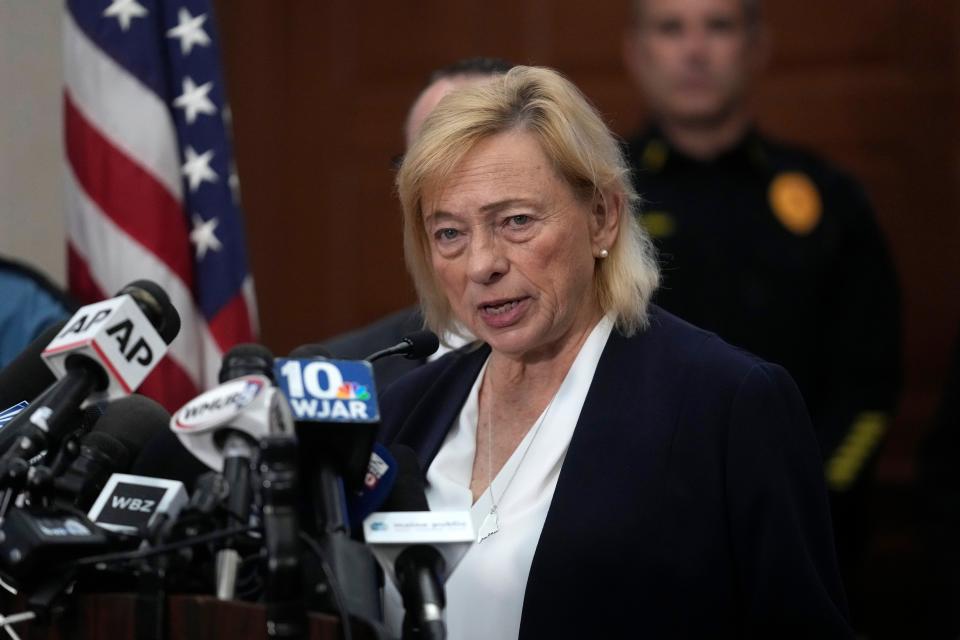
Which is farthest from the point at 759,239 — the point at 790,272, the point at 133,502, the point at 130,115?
the point at 133,502

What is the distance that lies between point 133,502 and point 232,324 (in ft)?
6.22

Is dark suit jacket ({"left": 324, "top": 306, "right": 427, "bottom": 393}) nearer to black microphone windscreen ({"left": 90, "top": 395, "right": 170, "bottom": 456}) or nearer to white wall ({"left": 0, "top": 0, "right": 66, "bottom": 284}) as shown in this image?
black microphone windscreen ({"left": 90, "top": 395, "right": 170, "bottom": 456})

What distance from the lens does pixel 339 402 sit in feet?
5.62

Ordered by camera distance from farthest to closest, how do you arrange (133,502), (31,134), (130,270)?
(31,134) < (130,270) < (133,502)

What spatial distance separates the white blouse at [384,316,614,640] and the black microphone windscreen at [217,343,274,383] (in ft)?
1.87

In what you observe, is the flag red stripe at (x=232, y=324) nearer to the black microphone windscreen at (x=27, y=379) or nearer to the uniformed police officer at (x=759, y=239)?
the uniformed police officer at (x=759, y=239)

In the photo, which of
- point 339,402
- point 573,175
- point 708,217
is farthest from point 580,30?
point 339,402

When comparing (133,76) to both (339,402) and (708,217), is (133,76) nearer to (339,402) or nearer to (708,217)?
(708,217)

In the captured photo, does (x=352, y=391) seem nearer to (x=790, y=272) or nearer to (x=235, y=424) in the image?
(x=235, y=424)

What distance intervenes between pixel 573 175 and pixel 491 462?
0.50 m

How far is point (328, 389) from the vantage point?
172cm

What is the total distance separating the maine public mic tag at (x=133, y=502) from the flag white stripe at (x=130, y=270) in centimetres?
181

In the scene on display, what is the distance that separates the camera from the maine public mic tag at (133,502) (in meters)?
1.80

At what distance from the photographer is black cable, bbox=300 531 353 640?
155 cm
